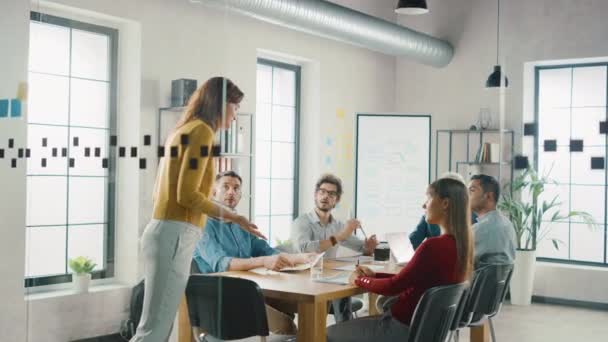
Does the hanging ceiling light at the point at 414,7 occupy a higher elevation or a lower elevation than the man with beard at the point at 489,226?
higher

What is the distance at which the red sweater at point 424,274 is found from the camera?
3271 mm

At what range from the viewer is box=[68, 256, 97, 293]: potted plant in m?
3.05

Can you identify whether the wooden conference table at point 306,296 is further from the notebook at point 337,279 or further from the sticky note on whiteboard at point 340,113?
the sticky note on whiteboard at point 340,113

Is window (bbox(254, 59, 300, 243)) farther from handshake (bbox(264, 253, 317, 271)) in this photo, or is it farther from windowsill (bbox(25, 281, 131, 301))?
windowsill (bbox(25, 281, 131, 301))

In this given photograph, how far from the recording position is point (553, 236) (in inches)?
152

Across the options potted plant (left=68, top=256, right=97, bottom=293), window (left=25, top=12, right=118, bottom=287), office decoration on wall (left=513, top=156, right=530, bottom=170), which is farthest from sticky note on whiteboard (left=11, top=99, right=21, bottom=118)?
office decoration on wall (left=513, top=156, right=530, bottom=170)

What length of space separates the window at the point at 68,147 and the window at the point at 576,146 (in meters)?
2.31

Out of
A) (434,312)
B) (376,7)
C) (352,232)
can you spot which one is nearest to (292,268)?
(352,232)

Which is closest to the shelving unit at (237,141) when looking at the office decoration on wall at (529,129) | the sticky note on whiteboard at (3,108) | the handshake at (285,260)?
the handshake at (285,260)

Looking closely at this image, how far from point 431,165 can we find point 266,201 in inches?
36.3

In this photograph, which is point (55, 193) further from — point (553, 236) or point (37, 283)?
point (553, 236)

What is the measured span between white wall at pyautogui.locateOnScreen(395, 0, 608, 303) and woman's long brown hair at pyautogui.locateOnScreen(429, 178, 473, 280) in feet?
1.46

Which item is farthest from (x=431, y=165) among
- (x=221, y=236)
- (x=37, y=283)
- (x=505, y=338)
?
(x=37, y=283)

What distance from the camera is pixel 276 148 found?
391cm
